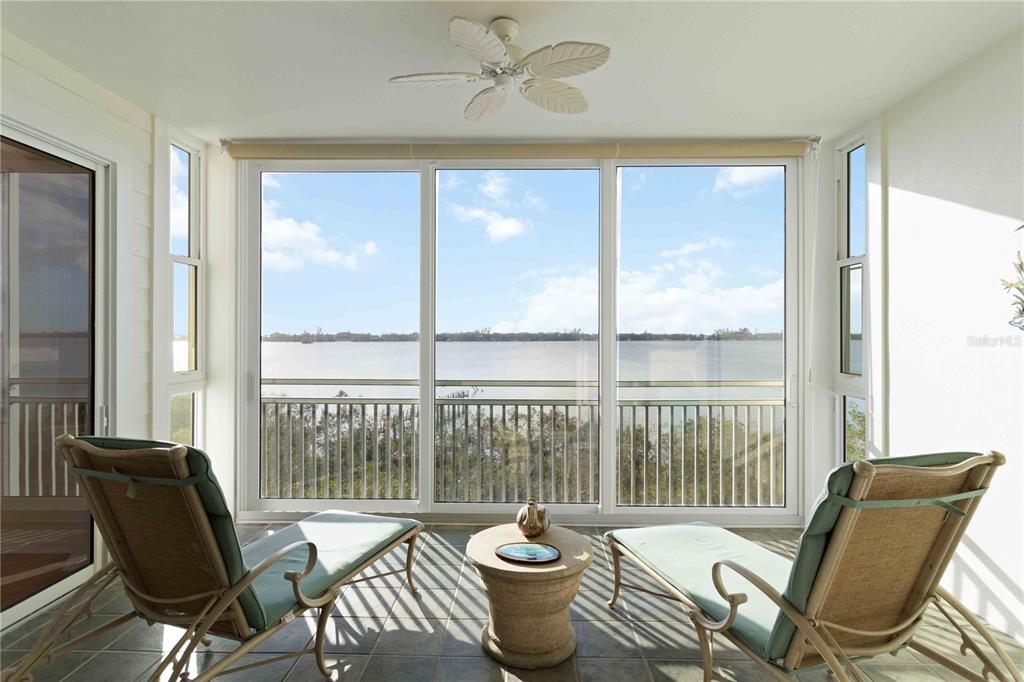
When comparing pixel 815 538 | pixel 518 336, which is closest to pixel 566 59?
pixel 815 538

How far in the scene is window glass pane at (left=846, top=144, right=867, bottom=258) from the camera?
358 centimetres

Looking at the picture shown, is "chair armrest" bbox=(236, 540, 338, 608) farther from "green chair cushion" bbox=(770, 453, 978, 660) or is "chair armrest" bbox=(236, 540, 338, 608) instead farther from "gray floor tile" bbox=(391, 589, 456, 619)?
"green chair cushion" bbox=(770, 453, 978, 660)

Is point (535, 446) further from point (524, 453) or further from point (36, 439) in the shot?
point (36, 439)

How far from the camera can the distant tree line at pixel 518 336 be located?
3.99 metres

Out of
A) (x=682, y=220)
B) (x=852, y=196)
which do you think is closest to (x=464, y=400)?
(x=682, y=220)

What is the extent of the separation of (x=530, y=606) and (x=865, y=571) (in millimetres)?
1219

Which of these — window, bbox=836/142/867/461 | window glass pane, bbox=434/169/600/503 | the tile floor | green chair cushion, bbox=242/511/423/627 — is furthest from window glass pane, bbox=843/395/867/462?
A: green chair cushion, bbox=242/511/423/627

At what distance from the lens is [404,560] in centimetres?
340

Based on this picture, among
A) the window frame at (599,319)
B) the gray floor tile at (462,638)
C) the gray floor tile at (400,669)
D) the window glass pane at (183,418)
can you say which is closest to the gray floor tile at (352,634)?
the gray floor tile at (400,669)

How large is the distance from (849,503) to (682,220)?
2.70 meters

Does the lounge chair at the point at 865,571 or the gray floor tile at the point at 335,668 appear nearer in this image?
the lounge chair at the point at 865,571

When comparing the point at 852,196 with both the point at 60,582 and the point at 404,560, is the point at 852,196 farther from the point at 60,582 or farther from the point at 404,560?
the point at 60,582

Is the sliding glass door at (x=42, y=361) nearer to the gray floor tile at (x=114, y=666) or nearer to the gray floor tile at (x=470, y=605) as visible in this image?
the gray floor tile at (x=114, y=666)

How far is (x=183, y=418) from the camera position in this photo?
384 cm
